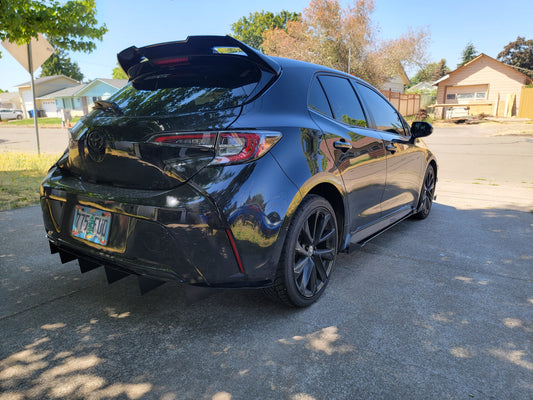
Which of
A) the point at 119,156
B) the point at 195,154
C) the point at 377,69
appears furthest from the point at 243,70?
the point at 377,69

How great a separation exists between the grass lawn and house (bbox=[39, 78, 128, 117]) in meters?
43.4

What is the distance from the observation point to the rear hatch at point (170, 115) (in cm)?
221

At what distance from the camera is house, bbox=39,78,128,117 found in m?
51.6

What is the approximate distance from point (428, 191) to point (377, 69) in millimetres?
32058

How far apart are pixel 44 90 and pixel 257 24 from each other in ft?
125

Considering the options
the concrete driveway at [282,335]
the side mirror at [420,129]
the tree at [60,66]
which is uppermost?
the tree at [60,66]

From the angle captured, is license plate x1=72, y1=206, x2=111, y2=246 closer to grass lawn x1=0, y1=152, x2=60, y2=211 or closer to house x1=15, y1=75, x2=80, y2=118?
grass lawn x1=0, y1=152, x2=60, y2=211

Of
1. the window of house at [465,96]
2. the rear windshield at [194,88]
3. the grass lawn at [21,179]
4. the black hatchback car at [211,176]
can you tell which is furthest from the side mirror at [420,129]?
the window of house at [465,96]

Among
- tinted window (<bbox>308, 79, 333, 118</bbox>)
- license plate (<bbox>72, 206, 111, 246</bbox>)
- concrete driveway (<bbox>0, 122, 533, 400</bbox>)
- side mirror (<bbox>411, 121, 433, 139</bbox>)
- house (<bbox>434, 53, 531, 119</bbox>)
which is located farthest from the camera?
house (<bbox>434, 53, 531, 119</bbox>)

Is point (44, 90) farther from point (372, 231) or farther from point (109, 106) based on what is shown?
point (372, 231)

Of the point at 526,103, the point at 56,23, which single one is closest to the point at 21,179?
the point at 56,23

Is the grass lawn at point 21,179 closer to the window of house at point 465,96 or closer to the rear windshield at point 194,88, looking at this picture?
the rear windshield at point 194,88

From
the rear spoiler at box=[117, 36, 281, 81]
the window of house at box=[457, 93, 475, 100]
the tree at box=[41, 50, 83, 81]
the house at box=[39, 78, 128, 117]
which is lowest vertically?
the rear spoiler at box=[117, 36, 281, 81]

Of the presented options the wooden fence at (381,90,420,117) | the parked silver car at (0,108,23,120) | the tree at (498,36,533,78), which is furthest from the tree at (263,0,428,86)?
the tree at (498,36,533,78)
